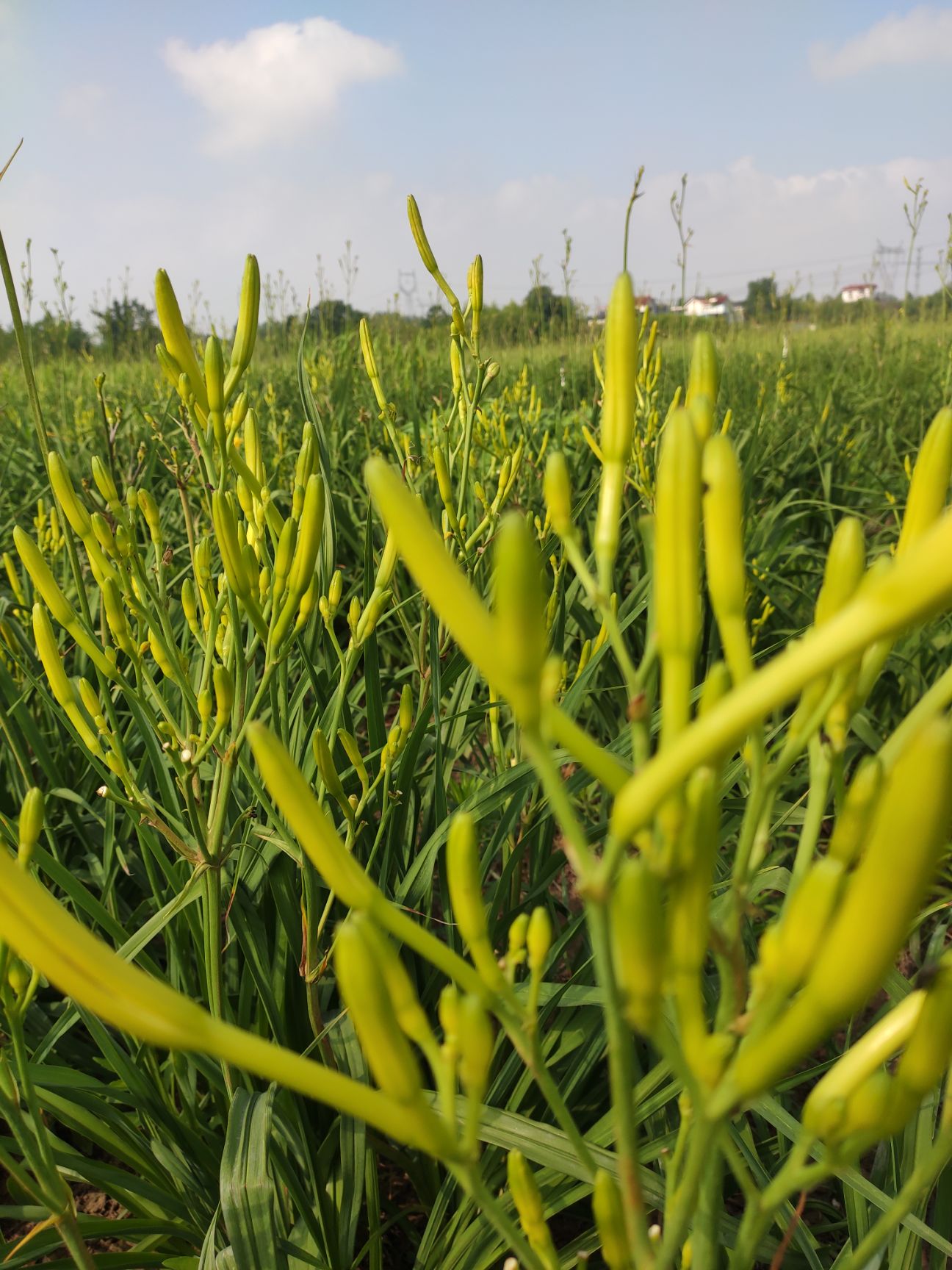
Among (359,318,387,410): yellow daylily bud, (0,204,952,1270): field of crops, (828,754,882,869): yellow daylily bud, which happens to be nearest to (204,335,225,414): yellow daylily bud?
(0,204,952,1270): field of crops

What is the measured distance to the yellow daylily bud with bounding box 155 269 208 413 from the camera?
0.78 meters

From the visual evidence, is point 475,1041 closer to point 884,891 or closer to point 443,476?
point 884,891

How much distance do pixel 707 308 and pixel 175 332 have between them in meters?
11.0

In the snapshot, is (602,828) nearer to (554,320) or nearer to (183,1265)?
(183,1265)

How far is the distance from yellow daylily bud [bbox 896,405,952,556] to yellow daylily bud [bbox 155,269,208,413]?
66 centimetres

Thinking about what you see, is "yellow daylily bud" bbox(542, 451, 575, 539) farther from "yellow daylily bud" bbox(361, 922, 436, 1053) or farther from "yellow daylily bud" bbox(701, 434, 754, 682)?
"yellow daylily bud" bbox(361, 922, 436, 1053)

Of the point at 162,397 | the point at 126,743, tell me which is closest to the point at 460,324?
the point at 126,743

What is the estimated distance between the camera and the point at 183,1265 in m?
0.93

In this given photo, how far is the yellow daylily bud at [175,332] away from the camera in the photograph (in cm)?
78

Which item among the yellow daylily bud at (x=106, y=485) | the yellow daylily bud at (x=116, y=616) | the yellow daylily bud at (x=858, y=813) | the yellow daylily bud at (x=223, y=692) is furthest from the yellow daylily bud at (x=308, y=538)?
the yellow daylily bud at (x=858, y=813)

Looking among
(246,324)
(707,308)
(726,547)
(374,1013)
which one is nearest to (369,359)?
(246,324)

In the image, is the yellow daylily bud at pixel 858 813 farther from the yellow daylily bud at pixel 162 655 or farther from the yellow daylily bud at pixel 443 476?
the yellow daylily bud at pixel 443 476

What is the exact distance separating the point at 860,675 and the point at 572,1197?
741 mm

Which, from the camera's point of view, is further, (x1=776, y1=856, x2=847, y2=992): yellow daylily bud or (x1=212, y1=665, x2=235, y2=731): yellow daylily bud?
(x1=212, y1=665, x2=235, y2=731): yellow daylily bud
